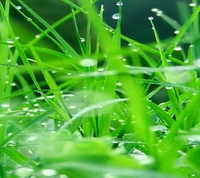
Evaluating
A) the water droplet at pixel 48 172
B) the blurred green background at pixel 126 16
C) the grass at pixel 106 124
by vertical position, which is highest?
the blurred green background at pixel 126 16

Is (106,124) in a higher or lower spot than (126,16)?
lower

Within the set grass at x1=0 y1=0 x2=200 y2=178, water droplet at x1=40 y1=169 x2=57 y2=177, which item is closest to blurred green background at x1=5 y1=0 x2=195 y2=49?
grass at x1=0 y1=0 x2=200 y2=178

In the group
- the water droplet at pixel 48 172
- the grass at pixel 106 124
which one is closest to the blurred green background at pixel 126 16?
the grass at pixel 106 124

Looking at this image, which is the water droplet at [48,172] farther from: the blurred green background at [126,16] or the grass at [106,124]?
the blurred green background at [126,16]

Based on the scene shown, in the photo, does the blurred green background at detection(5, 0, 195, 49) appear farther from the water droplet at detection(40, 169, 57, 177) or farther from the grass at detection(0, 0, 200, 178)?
the water droplet at detection(40, 169, 57, 177)

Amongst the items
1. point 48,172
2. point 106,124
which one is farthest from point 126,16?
point 48,172

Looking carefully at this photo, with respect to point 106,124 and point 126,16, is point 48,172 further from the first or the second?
point 126,16

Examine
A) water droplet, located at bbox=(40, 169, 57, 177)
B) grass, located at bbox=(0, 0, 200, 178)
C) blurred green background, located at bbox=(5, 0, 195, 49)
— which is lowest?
water droplet, located at bbox=(40, 169, 57, 177)

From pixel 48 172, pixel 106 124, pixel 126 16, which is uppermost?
pixel 126 16

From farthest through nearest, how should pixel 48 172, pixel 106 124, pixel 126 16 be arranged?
pixel 126 16 < pixel 106 124 < pixel 48 172

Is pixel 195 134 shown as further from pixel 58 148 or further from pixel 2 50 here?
pixel 2 50

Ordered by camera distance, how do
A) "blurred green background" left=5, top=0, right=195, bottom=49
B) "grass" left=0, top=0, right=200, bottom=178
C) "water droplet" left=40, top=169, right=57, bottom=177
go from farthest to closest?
"blurred green background" left=5, top=0, right=195, bottom=49 < "water droplet" left=40, top=169, right=57, bottom=177 < "grass" left=0, top=0, right=200, bottom=178

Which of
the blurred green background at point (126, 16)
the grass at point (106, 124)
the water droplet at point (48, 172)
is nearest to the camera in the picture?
the grass at point (106, 124)

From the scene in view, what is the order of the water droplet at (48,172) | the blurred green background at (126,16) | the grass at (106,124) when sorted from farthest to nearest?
1. the blurred green background at (126,16)
2. the water droplet at (48,172)
3. the grass at (106,124)
